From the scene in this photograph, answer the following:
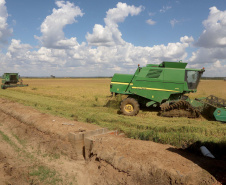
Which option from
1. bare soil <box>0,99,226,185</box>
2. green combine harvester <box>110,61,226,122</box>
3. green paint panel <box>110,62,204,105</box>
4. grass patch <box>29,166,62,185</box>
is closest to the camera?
bare soil <box>0,99,226,185</box>

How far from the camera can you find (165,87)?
10.2 metres

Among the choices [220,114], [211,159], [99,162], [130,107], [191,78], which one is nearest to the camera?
[211,159]

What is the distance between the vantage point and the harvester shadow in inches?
160

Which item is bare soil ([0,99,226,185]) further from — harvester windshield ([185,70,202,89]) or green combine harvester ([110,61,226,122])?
harvester windshield ([185,70,202,89])

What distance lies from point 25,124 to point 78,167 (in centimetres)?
448

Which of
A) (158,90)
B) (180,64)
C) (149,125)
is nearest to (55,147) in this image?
(149,125)

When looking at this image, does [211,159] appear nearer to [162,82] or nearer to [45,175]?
[45,175]

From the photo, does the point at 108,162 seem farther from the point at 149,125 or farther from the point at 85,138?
the point at 149,125

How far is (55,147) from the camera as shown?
21.5 feet

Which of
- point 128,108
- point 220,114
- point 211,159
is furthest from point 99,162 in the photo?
point 220,114

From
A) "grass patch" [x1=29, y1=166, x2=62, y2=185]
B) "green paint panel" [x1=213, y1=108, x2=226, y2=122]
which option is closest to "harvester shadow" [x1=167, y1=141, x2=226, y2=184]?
"grass patch" [x1=29, y1=166, x2=62, y2=185]

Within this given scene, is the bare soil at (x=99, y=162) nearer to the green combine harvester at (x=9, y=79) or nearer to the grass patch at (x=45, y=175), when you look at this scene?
the grass patch at (x=45, y=175)

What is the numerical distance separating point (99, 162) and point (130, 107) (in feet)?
17.3

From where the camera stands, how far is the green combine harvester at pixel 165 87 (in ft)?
31.7
